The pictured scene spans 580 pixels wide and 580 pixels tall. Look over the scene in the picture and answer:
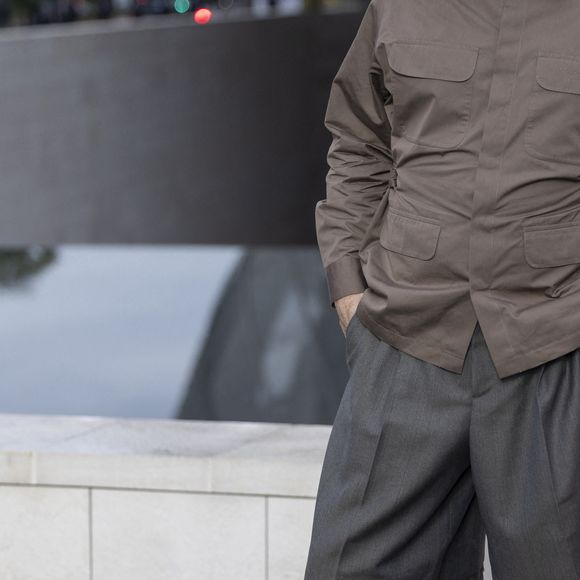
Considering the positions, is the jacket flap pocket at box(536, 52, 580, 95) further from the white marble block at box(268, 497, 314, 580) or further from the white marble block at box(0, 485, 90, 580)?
the white marble block at box(0, 485, 90, 580)

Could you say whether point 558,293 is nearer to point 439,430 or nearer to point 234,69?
point 439,430

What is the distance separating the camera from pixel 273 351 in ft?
27.5

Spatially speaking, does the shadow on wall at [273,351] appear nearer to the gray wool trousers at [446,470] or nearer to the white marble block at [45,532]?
the white marble block at [45,532]

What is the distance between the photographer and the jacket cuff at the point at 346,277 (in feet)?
6.68

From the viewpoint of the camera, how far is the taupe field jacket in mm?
1771

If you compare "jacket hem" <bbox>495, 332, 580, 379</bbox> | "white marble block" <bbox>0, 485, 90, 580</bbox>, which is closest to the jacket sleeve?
"jacket hem" <bbox>495, 332, 580, 379</bbox>

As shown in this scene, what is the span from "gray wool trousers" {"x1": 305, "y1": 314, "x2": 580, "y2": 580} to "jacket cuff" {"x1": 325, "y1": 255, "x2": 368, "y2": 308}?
0.07 meters

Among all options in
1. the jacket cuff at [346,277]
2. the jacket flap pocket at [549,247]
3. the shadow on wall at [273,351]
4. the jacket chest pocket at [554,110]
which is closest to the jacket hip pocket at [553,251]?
the jacket flap pocket at [549,247]

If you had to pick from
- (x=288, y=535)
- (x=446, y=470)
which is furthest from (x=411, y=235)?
(x=288, y=535)

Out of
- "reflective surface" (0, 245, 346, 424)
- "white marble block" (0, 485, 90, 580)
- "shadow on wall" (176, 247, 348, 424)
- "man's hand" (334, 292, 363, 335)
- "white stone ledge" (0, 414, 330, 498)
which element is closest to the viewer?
"man's hand" (334, 292, 363, 335)

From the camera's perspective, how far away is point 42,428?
2.98 meters

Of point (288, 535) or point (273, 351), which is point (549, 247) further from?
point (273, 351)

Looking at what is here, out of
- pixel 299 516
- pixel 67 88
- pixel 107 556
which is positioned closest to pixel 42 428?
pixel 107 556

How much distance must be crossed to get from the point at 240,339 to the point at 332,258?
668 cm
